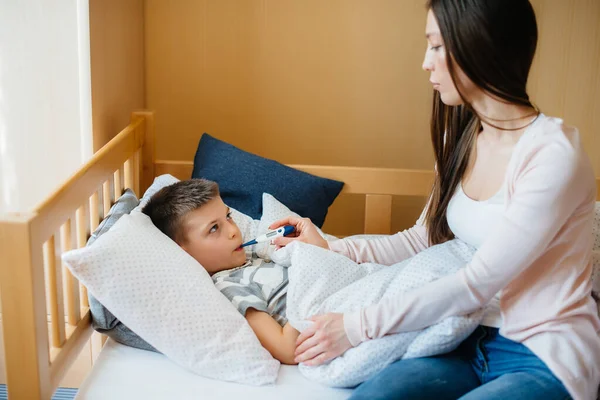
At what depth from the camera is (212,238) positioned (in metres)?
1.64

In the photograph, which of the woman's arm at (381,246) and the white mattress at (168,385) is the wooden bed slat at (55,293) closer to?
the white mattress at (168,385)

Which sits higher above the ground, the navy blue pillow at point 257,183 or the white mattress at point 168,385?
the navy blue pillow at point 257,183

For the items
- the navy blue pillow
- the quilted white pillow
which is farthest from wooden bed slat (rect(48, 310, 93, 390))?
the navy blue pillow

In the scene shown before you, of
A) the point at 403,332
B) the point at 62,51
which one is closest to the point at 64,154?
the point at 62,51

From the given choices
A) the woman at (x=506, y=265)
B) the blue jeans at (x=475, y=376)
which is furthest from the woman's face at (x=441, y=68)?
the blue jeans at (x=475, y=376)

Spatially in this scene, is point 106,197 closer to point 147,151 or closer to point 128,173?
point 128,173

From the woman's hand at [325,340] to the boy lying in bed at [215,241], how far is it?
0.42ft

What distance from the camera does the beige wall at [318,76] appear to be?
2332 mm

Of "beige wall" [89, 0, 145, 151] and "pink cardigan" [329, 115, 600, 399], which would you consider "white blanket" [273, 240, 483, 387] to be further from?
"beige wall" [89, 0, 145, 151]

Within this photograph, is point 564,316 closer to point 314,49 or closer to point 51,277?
point 51,277

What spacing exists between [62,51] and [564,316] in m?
1.29

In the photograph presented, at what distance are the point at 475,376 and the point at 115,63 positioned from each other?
4.20 feet

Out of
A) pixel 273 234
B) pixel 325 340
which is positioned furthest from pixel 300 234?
pixel 325 340

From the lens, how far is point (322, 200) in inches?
82.4
